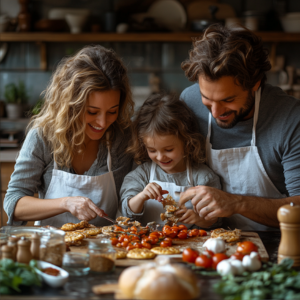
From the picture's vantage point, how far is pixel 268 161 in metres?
1.81

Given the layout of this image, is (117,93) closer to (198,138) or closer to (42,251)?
(198,138)

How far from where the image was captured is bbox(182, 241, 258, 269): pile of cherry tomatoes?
3.92ft

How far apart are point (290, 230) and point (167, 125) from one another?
821 millimetres

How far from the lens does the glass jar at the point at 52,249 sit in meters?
1.16

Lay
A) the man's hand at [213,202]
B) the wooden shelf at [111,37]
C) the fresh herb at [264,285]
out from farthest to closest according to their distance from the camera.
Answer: the wooden shelf at [111,37] → the man's hand at [213,202] → the fresh herb at [264,285]

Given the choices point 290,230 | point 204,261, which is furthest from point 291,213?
point 204,261

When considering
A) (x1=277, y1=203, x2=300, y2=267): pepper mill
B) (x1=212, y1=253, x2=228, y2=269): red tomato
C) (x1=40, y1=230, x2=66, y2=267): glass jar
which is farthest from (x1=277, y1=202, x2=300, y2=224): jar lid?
(x1=40, y1=230, x2=66, y2=267): glass jar

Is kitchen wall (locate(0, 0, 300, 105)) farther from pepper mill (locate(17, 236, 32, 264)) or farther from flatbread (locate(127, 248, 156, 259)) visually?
pepper mill (locate(17, 236, 32, 264))

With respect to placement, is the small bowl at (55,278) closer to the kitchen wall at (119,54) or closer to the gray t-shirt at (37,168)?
the gray t-shirt at (37,168)

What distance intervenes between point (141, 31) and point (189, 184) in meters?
2.19

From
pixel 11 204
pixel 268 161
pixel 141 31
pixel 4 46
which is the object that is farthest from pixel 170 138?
pixel 4 46

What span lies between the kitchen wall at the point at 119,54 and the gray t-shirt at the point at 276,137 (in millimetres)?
2003

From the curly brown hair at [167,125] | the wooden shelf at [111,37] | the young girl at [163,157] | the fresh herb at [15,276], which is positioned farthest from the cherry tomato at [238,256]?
the wooden shelf at [111,37]

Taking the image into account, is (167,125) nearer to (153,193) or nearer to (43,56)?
(153,193)
